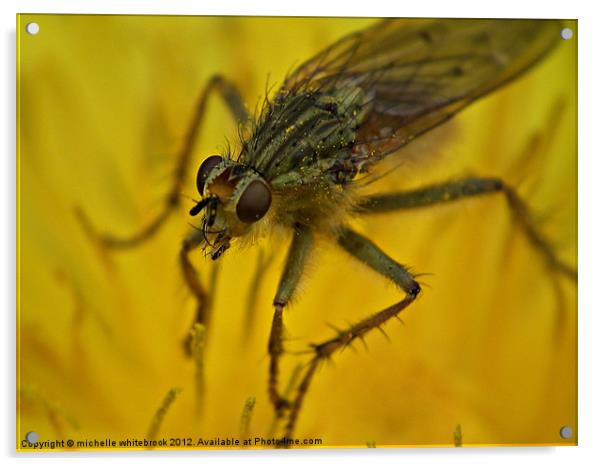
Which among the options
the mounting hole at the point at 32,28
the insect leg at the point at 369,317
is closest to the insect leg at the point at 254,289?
the insect leg at the point at 369,317

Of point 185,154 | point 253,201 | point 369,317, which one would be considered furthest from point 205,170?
point 369,317

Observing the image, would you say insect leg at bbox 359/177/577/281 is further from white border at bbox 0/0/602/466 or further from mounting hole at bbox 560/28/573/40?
mounting hole at bbox 560/28/573/40

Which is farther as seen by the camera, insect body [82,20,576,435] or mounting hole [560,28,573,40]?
mounting hole [560,28,573,40]

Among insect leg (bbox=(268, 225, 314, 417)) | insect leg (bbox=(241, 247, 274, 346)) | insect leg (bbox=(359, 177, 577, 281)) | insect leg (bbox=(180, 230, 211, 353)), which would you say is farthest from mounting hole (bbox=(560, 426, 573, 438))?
insect leg (bbox=(180, 230, 211, 353))

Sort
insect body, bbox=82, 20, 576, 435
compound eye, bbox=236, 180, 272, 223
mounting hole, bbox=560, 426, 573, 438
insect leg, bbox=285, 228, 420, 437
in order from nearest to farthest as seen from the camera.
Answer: compound eye, bbox=236, 180, 272, 223, insect body, bbox=82, 20, 576, 435, insect leg, bbox=285, 228, 420, 437, mounting hole, bbox=560, 426, 573, 438

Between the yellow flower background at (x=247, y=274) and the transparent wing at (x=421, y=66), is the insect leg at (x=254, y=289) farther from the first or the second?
the transparent wing at (x=421, y=66)
